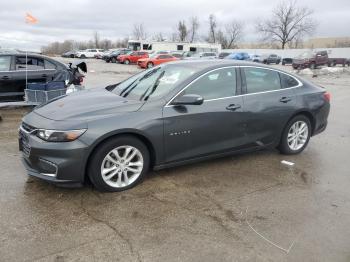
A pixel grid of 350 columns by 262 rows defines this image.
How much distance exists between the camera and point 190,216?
13.1 feet

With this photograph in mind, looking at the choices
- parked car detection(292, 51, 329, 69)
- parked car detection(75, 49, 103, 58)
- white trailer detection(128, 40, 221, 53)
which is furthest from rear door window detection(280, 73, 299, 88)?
parked car detection(75, 49, 103, 58)

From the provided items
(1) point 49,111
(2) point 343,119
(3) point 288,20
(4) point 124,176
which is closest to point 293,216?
(4) point 124,176

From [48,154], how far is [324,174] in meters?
3.79

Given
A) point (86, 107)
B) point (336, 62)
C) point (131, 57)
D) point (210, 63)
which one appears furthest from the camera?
point (131, 57)

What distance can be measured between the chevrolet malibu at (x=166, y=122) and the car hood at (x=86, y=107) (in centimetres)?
1

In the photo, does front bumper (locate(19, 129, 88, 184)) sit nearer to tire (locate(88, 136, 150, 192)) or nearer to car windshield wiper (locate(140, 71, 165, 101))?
tire (locate(88, 136, 150, 192))

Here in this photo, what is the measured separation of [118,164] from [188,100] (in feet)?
3.81

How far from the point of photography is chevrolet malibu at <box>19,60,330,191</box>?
13.9ft

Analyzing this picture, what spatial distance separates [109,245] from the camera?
341cm

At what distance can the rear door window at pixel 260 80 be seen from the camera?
5598mm

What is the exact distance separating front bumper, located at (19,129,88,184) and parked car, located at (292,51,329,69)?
1345 inches

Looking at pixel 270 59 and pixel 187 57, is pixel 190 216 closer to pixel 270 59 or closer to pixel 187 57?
pixel 187 57

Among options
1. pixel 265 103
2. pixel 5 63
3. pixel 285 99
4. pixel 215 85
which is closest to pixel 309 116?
pixel 285 99

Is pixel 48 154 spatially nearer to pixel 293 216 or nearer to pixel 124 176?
pixel 124 176
